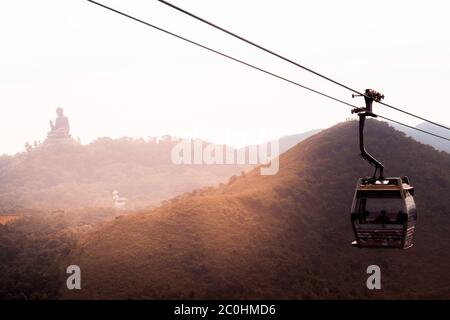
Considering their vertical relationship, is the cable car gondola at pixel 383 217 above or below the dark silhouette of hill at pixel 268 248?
above

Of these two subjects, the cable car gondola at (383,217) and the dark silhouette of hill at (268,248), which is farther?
the dark silhouette of hill at (268,248)

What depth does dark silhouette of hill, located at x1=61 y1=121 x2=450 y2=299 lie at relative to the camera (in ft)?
166

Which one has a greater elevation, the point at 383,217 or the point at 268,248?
the point at 383,217

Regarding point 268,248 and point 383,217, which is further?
point 268,248

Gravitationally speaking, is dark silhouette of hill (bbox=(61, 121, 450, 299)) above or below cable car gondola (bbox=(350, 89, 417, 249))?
below

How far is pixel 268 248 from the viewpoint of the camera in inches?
2304

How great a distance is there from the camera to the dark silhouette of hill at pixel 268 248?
5072 cm

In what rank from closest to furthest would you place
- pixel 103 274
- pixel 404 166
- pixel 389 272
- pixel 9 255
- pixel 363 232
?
pixel 363 232, pixel 103 274, pixel 389 272, pixel 9 255, pixel 404 166

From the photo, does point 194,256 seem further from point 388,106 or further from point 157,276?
point 388,106

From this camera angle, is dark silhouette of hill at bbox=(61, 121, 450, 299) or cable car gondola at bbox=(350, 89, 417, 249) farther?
dark silhouette of hill at bbox=(61, 121, 450, 299)
